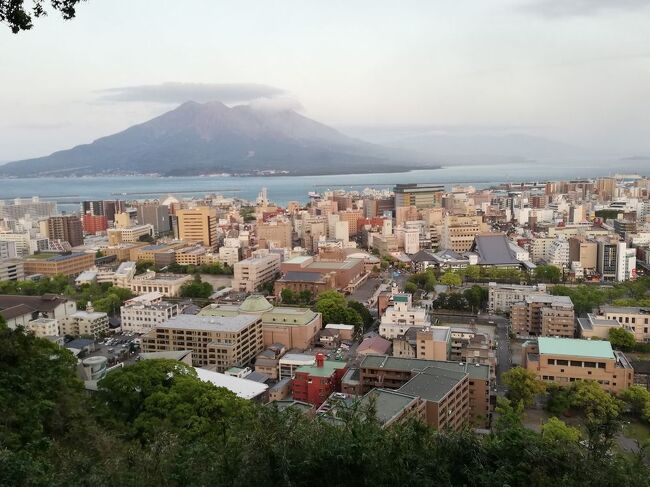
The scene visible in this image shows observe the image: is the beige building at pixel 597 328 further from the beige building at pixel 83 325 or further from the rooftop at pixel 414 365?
the beige building at pixel 83 325

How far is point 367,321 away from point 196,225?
36.8 feet

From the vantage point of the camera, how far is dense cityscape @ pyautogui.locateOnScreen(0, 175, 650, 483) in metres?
5.66

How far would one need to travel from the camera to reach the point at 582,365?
287 inches

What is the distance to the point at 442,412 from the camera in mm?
5793

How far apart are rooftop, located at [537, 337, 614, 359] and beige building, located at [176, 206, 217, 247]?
14.5 meters

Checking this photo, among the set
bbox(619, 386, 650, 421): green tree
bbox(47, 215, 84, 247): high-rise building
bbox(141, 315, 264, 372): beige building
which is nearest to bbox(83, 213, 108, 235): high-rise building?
bbox(47, 215, 84, 247): high-rise building

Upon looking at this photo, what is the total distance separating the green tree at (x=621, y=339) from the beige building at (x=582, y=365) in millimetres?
1011

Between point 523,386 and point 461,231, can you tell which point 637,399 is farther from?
point 461,231

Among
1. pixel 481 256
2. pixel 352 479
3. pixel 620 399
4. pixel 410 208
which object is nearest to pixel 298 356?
pixel 620 399

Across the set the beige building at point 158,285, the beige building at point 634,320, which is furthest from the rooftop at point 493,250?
the beige building at point 158,285

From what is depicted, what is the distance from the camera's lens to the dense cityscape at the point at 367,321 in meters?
5.66

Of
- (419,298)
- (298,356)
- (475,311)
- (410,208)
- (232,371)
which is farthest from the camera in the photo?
(410,208)

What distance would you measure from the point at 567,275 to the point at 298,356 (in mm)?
9071

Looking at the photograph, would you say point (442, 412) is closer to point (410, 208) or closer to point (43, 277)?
point (43, 277)
